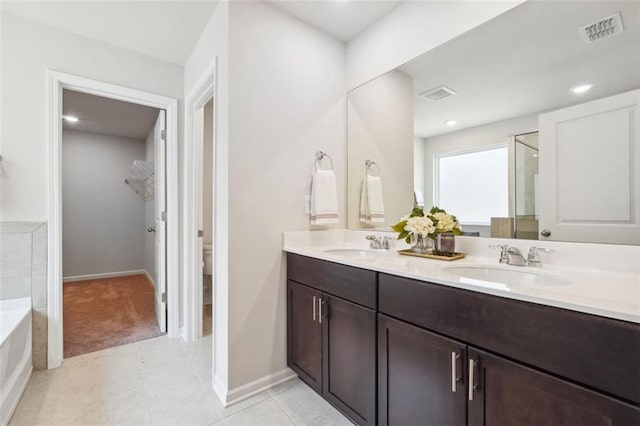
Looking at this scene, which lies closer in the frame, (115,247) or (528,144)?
(528,144)

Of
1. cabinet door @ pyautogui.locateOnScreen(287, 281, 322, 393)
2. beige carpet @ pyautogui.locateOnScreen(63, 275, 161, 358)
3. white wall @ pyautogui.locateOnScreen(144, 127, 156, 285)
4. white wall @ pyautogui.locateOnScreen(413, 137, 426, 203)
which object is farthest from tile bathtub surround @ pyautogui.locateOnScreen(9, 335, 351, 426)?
white wall @ pyautogui.locateOnScreen(144, 127, 156, 285)

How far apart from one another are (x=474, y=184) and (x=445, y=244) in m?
0.40

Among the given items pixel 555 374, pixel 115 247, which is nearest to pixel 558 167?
pixel 555 374

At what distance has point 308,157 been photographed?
1997 mm

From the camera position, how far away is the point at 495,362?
89 cm

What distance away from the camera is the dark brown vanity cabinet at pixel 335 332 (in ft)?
4.31

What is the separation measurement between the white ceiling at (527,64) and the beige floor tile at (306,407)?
176cm

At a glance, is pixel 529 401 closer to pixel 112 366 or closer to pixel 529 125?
pixel 529 125

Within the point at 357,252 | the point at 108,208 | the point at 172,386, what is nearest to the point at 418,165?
the point at 357,252

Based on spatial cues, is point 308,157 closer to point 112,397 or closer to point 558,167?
point 558,167

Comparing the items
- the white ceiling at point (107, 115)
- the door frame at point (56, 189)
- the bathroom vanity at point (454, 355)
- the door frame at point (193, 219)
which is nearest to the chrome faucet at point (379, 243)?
the bathroom vanity at point (454, 355)

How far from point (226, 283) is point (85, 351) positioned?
1573 millimetres

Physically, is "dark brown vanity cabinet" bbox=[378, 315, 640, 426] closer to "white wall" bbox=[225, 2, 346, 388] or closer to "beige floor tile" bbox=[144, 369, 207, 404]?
"white wall" bbox=[225, 2, 346, 388]

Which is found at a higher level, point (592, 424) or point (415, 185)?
point (415, 185)
